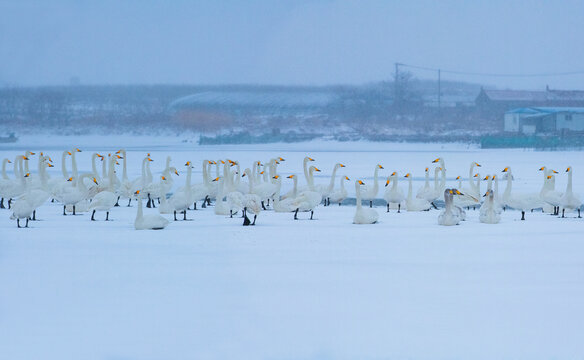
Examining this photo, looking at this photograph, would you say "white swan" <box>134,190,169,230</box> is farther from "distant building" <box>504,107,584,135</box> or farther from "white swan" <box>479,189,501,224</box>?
"distant building" <box>504,107,584,135</box>

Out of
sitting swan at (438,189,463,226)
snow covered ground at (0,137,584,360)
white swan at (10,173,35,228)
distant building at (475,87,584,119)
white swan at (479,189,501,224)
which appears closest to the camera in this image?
snow covered ground at (0,137,584,360)

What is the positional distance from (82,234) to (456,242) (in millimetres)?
3997

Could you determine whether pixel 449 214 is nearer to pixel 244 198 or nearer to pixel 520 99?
pixel 244 198

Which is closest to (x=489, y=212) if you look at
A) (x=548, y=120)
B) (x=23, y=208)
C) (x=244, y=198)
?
(x=244, y=198)

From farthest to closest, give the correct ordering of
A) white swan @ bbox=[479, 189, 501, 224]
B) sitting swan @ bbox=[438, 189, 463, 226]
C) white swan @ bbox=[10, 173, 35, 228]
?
white swan @ bbox=[479, 189, 501, 224], sitting swan @ bbox=[438, 189, 463, 226], white swan @ bbox=[10, 173, 35, 228]

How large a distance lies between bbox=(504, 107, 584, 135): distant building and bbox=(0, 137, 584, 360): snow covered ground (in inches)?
1615

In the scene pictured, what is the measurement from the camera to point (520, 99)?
2532 inches

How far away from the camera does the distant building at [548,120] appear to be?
49.8 metres

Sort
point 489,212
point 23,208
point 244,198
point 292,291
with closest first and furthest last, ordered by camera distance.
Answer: point 292,291, point 23,208, point 244,198, point 489,212

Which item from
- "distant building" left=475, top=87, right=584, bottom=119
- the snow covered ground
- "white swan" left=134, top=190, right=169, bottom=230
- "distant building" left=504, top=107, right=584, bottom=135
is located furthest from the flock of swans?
"distant building" left=475, top=87, right=584, bottom=119

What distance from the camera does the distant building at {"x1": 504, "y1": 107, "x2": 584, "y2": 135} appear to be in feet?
163

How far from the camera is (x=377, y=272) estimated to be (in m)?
7.30

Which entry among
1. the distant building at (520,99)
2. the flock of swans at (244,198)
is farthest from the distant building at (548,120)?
the flock of swans at (244,198)

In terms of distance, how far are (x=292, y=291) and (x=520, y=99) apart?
60.5 meters
